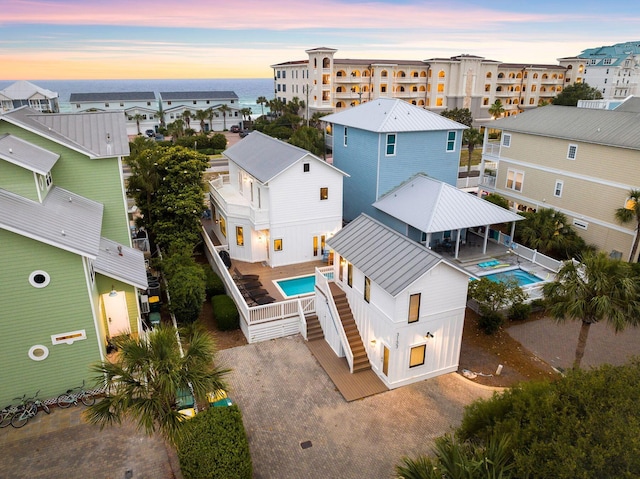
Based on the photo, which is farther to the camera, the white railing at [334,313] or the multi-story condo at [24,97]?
the multi-story condo at [24,97]

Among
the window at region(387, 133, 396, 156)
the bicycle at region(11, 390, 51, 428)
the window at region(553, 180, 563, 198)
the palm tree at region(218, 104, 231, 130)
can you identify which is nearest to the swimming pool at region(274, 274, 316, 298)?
the window at region(387, 133, 396, 156)

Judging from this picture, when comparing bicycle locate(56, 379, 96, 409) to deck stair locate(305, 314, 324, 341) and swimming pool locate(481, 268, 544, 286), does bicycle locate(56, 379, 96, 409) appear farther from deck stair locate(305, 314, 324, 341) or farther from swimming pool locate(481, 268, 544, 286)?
swimming pool locate(481, 268, 544, 286)

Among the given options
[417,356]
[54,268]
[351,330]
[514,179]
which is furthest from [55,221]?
[514,179]

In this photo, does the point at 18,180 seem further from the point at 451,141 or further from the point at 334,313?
the point at 451,141

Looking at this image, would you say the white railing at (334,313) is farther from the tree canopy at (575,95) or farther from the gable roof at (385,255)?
the tree canopy at (575,95)

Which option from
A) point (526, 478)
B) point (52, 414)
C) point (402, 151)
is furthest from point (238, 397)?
point (402, 151)

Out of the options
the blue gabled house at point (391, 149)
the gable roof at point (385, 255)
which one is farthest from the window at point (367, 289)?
the blue gabled house at point (391, 149)
